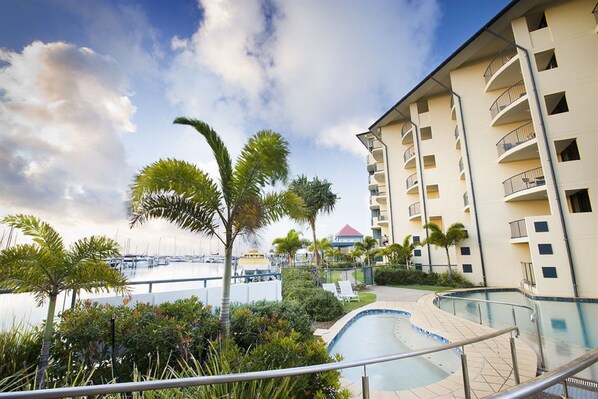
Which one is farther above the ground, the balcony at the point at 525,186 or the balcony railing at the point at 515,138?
the balcony railing at the point at 515,138

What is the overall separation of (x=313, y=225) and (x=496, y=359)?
581 inches

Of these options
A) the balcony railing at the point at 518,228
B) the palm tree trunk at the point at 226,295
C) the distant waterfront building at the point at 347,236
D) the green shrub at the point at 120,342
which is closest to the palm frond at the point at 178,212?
the palm tree trunk at the point at 226,295

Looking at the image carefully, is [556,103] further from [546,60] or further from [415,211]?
[415,211]

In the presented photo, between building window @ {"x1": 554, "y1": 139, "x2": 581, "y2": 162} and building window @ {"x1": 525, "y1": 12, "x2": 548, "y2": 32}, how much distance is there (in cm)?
692

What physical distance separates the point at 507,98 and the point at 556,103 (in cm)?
306

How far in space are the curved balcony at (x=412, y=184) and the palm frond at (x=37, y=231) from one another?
74.6 ft

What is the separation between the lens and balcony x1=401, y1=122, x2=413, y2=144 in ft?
76.4

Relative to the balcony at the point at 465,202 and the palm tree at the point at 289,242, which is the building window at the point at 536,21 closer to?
the balcony at the point at 465,202

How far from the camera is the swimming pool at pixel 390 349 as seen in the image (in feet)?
15.6

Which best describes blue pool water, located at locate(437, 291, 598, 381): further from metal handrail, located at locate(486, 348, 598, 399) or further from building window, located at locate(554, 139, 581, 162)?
building window, located at locate(554, 139, 581, 162)

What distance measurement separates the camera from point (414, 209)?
22891 millimetres

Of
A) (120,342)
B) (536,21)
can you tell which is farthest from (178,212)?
(536,21)

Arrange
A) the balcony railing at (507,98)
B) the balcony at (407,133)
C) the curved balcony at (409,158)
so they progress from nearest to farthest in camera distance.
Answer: the balcony railing at (507,98) → the curved balcony at (409,158) → the balcony at (407,133)

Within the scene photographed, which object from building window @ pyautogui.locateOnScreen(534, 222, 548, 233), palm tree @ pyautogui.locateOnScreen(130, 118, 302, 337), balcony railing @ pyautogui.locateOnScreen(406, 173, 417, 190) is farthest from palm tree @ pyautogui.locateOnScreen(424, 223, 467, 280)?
palm tree @ pyautogui.locateOnScreen(130, 118, 302, 337)
